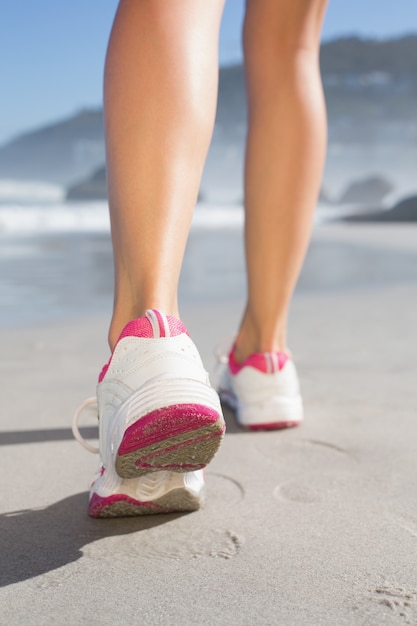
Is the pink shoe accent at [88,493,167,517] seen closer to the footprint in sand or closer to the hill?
the footprint in sand

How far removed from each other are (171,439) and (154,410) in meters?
0.03

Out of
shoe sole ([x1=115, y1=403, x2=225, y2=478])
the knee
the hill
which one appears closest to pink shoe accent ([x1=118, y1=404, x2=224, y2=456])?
shoe sole ([x1=115, y1=403, x2=225, y2=478])

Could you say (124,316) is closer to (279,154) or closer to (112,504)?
(112,504)

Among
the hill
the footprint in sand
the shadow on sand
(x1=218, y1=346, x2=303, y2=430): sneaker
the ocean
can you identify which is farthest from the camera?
the hill

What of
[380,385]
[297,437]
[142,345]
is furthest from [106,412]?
[380,385]

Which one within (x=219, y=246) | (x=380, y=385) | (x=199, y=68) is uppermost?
(x=199, y=68)

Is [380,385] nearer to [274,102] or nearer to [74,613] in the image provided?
[274,102]

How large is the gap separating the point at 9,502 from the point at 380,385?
2.68ft

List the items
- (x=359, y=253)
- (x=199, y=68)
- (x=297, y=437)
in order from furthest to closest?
(x=359, y=253)
(x=297, y=437)
(x=199, y=68)

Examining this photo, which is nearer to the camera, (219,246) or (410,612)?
(410,612)

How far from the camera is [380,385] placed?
1448mm

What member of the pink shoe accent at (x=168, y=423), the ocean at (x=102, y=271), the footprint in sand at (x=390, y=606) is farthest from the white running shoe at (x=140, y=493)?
the ocean at (x=102, y=271)

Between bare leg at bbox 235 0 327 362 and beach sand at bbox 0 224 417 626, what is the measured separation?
0.77 feet

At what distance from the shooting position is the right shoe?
69 cm
